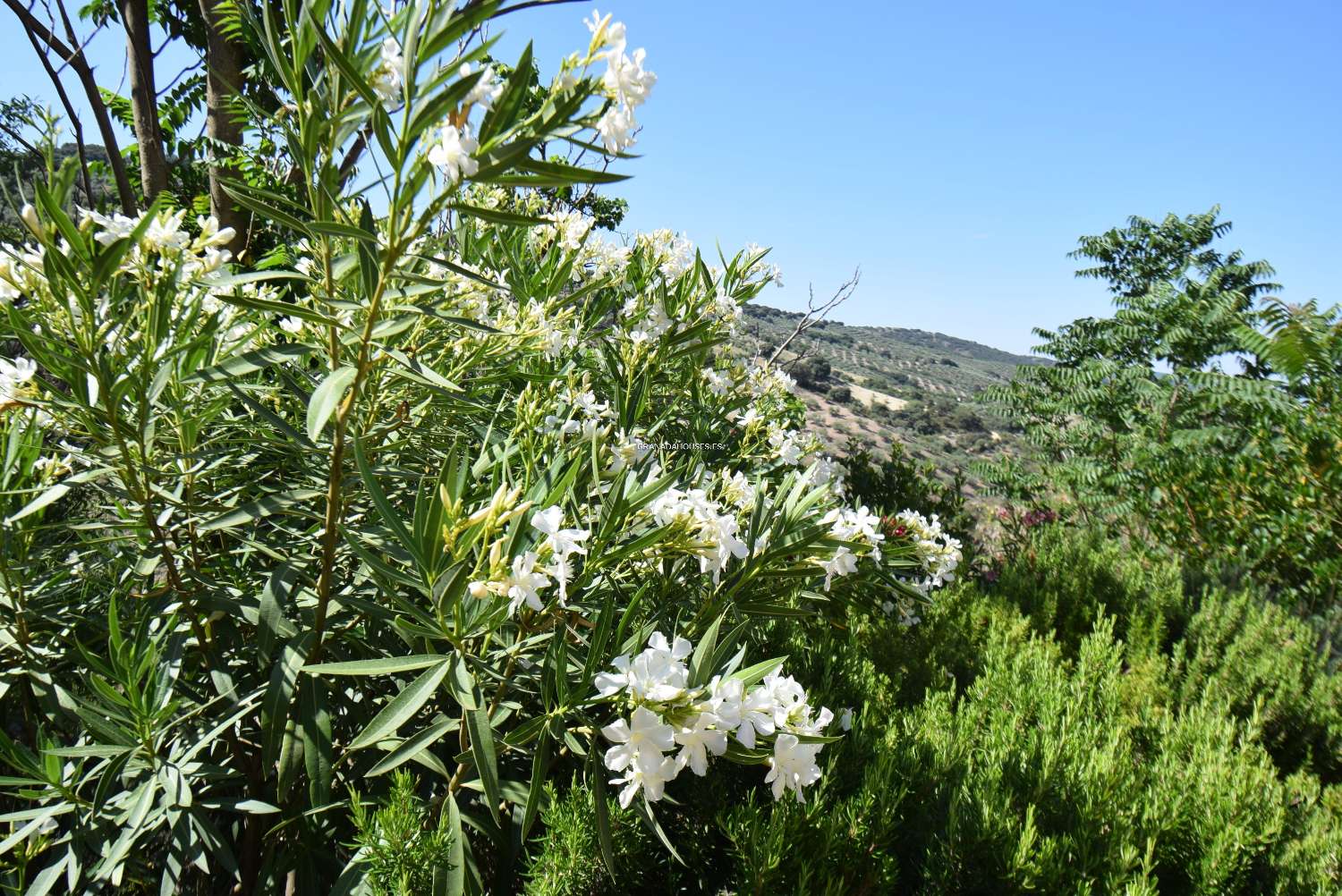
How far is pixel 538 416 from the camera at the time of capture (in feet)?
5.04

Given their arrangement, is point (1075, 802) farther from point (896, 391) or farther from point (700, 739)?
point (896, 391)

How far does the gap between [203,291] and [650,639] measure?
104 centimetres

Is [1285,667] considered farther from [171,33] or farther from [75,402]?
[171,33]

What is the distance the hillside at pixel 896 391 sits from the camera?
17.0 metres

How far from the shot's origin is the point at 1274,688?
10.0 feet

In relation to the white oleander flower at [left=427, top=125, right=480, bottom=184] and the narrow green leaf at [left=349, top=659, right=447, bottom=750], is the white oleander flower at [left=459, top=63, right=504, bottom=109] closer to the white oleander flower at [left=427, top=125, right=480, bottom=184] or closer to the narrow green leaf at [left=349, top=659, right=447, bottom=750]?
the white oleander flower at [left=427, top=125, right=480, bottom=184]

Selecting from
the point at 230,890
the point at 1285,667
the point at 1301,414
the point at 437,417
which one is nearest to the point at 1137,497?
the point at 1301,414

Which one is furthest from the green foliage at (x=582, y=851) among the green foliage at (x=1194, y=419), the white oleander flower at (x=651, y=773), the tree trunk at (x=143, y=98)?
the green foliage at (x=1194, y=419)

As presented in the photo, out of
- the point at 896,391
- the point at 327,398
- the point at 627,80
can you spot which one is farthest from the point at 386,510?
the point at 896,391

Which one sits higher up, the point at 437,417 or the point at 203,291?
the point at 203,291

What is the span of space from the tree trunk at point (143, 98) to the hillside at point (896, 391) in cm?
333

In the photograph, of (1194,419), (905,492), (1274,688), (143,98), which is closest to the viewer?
(1274,688)

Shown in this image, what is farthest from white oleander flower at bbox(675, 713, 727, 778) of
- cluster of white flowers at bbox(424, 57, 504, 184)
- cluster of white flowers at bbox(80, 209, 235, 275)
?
cluster of white flowers at bbox(80, 209, 235, 275)

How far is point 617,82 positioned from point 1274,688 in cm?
376
